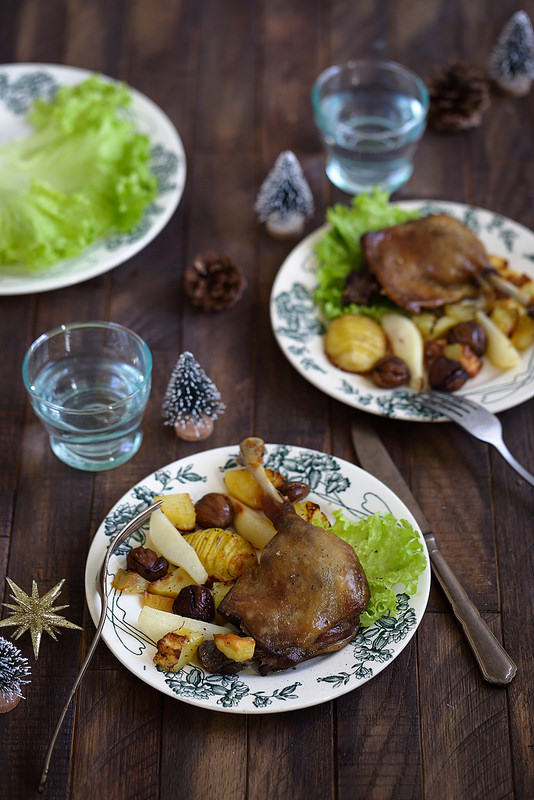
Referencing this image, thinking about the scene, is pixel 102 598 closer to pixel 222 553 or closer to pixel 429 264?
pixel 222 553

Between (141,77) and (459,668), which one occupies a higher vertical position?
(141,77)

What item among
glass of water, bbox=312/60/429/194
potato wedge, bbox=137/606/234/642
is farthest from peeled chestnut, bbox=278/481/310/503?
glass of water, bbox=312/60/429/194

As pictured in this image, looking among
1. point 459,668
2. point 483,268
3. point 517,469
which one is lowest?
point 459,668

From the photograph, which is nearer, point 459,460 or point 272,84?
point 459,460

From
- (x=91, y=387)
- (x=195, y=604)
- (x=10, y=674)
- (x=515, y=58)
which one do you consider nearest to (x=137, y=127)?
(x=91, y=387)

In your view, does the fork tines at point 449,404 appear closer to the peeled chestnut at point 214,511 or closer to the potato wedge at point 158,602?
the peeled chestnut at point 214,511

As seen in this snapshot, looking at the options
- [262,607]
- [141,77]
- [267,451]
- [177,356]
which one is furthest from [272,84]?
[262,607]

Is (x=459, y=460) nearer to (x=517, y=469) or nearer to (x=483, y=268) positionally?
(x=517, y=469)
